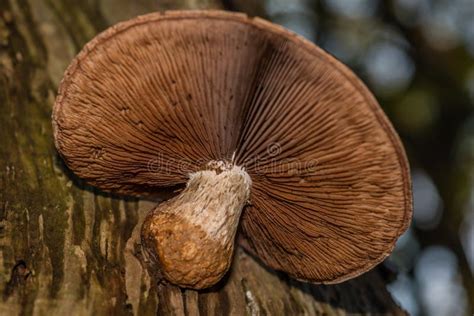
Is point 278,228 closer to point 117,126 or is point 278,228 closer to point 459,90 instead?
point 117,126

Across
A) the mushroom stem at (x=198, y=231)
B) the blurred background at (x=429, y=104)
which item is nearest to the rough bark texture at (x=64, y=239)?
the mushroom stem at (x=198, y=231)

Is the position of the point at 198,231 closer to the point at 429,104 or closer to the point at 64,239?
the point at 64,239

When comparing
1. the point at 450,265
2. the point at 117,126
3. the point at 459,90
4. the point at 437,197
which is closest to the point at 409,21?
the point at 459,90

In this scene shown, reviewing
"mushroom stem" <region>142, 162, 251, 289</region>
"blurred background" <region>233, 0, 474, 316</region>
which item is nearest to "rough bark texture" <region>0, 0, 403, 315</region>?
"mushroom stem" <region>142, 162, 251, 289</region>

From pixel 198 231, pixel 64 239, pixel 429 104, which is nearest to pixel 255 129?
pixel 198 231

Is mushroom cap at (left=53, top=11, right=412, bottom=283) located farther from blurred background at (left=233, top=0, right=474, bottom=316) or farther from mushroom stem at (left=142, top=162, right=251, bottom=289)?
blurred background at (left=233, top=0, right=474, bottom=316)
